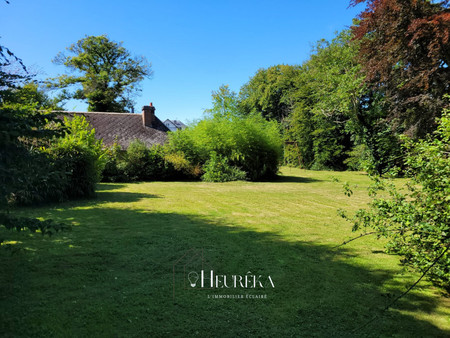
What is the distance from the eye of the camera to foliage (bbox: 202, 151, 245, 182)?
653 inches

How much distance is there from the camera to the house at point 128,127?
2238 centimetres

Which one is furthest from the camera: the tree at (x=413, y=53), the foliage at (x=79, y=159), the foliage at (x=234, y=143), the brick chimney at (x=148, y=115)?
the brick chimney at (x=148, y=115)

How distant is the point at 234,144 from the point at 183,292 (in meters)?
13.8

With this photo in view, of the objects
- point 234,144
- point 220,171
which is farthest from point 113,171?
point 234,144

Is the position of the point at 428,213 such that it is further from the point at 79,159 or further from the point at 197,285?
the point at 79,159

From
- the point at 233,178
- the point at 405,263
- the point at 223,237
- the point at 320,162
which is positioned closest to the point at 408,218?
the point at 405,263

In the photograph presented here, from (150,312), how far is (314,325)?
1648mm

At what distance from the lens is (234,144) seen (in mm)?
16828

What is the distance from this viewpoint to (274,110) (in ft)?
141

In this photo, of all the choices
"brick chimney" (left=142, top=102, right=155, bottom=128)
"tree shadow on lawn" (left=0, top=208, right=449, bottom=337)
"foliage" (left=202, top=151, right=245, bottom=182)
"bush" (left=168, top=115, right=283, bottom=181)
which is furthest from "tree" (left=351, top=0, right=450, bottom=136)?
"brick chimney" (left=142, top=102, right=155, bottom=128)

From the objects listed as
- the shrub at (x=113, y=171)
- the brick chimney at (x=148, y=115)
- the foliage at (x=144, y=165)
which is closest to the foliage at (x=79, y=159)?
the shrub at (x=113, y=171)

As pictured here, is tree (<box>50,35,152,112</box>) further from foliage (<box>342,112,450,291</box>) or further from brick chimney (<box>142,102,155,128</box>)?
foliage (<box>342,112,450,291</box>)

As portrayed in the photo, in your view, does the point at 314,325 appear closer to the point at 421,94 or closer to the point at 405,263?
the point at 405,263

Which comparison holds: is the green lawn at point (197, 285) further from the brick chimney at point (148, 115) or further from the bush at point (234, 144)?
the brick chimney at point (148, 115)
